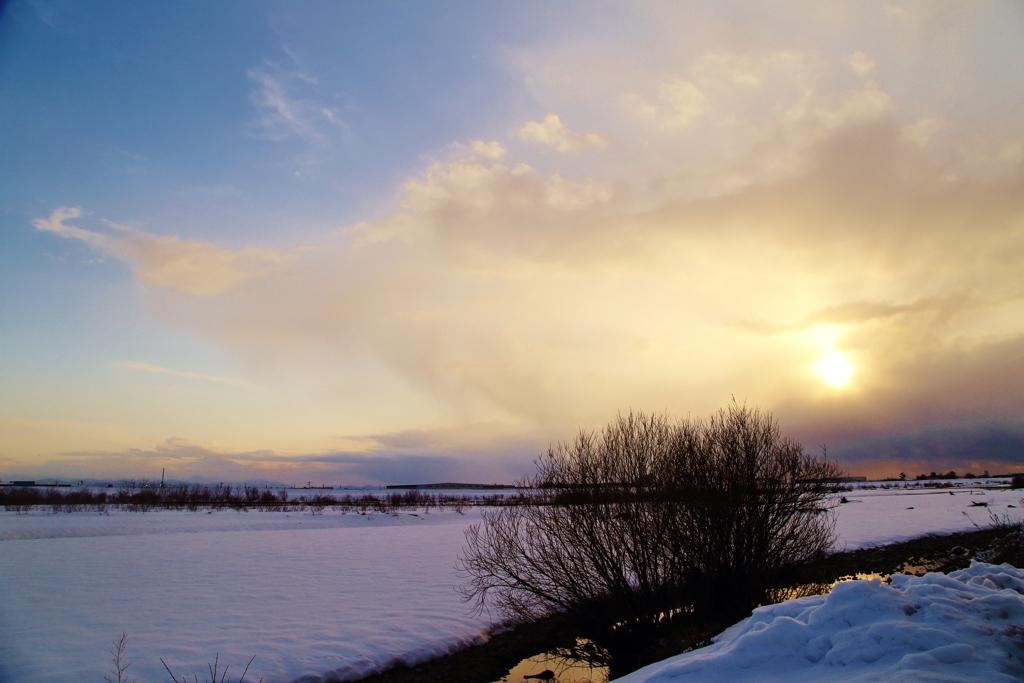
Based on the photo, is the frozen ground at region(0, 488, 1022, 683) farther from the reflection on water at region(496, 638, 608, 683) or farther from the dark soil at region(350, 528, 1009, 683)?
the reflection on water at region(496, 638, 608, 683)

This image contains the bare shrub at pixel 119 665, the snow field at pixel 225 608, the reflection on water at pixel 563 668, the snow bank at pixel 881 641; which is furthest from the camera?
the reflection on water at pixel 563 668

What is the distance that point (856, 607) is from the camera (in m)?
6.43

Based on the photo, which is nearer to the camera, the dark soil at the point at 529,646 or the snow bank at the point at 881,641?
the snow bank at the point at 881,641

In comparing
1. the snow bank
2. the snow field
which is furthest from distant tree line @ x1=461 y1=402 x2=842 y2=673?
the snow bank

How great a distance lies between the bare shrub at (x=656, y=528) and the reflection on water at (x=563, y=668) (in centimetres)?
114

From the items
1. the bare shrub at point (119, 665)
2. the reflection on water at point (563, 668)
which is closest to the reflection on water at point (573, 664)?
the reflection on water at point (563, 668)

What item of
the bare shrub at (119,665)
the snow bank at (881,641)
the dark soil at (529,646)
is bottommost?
the dark soil at (529,646)

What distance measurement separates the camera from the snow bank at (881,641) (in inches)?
207

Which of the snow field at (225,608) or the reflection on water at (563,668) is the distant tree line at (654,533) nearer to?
the reflection on water at (563,668)

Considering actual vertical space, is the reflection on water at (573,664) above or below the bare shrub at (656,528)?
below

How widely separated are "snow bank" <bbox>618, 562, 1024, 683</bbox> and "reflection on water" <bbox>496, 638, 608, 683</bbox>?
7810 mm

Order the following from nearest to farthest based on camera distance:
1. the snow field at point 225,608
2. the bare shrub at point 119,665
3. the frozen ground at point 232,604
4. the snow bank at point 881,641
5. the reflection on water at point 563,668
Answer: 1. the snow bank at point 881,641
2. the bare shrub at point 119,665
3. the snow field at point 225,608
4. the frozen ground at point 232,604
5. the reflection on water at point 563,668

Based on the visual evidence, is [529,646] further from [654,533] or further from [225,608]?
[225,608]

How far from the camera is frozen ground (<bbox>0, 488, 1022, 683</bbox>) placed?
1230 centimetres
